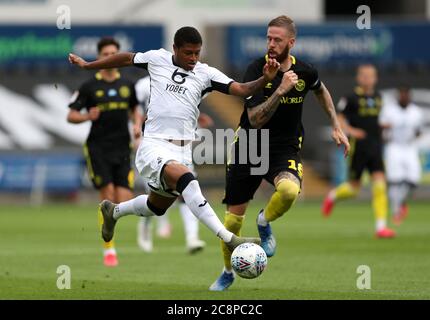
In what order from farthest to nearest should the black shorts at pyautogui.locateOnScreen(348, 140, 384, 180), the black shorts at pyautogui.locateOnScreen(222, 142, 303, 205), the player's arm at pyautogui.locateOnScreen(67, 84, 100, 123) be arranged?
the black shorts at pyautogui.locateOnScreen(348, 140, 384, 180)
the player's arm at pyautogui.locateOnScreen(67, 84, 100, 123)
the black shorts at pyautogui.locateOnScreen(222, 142, 303, 205)

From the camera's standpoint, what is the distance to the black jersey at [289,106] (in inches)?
428

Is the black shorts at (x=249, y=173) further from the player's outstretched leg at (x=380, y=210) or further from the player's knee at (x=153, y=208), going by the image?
the player's outstretched leg at (x=380, y=210)

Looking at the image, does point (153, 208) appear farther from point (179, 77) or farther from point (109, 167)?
point (109, 167)

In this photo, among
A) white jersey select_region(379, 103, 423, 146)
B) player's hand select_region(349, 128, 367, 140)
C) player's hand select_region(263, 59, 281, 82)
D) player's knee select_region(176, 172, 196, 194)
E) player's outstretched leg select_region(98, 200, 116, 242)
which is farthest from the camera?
white jersey select_region(379, 103, 423, 146)

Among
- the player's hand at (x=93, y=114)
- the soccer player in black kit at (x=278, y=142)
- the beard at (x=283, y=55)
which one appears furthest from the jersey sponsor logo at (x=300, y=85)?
the player's hand at (x=93, y=114)

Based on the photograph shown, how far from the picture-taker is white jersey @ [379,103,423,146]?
23.2 meters

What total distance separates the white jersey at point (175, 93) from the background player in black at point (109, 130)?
342 cm

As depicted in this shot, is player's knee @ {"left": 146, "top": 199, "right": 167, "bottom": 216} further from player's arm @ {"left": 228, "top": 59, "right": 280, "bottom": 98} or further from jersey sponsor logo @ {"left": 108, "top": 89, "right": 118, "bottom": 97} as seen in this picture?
jersey sponsor logo @ {"left": 108, "top": 89, "right": 118, "bottom": 97}

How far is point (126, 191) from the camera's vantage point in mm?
14352

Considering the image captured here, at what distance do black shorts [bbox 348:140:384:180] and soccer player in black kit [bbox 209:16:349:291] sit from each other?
23.3ft

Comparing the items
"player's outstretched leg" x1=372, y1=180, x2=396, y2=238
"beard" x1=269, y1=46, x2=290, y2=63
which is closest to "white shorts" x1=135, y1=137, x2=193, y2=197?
"beard" x1=269, y1=46, x2=290, y2=63

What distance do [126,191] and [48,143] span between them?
18255 mm

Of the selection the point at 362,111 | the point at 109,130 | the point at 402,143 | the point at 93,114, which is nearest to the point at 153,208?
the point at 93,114
